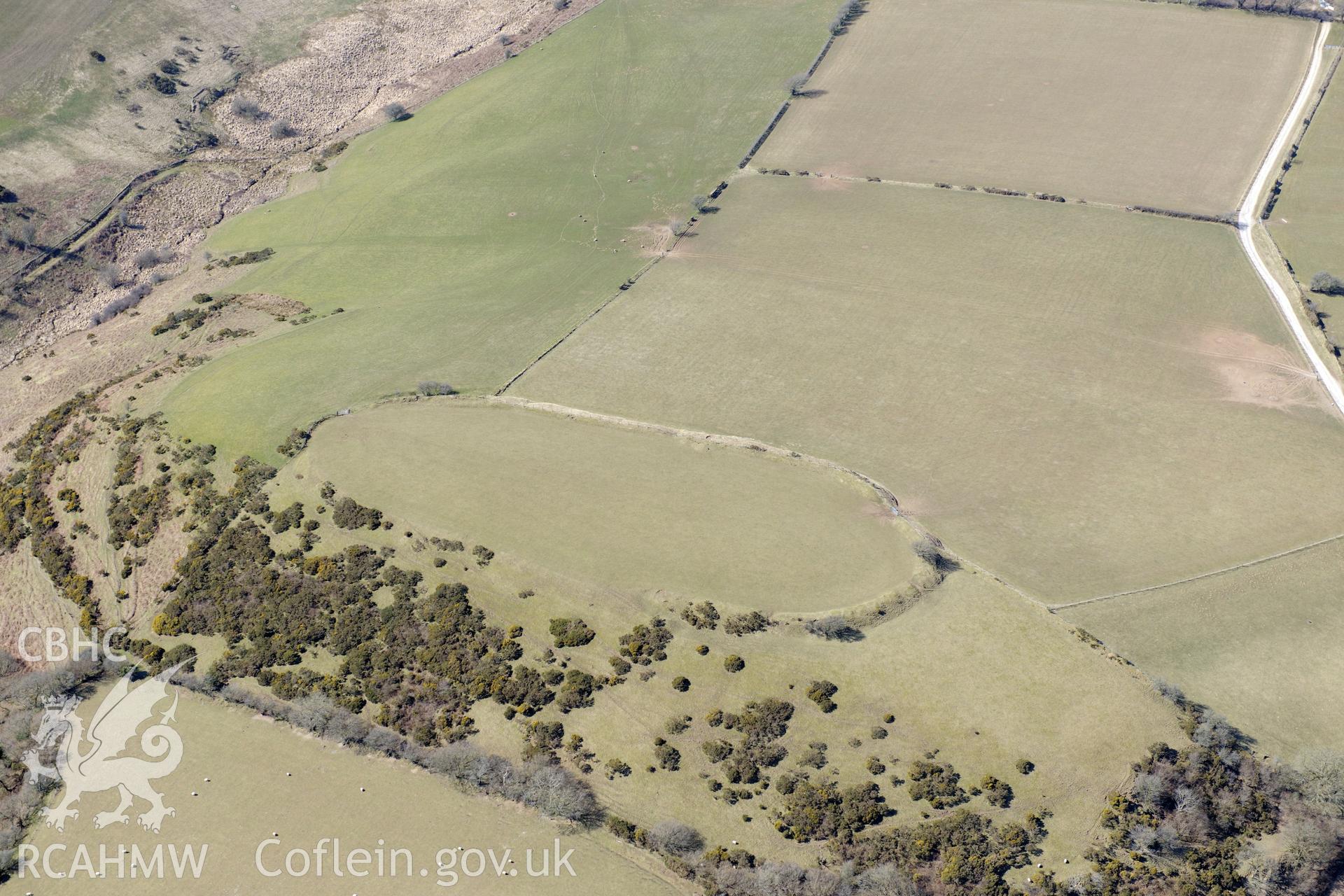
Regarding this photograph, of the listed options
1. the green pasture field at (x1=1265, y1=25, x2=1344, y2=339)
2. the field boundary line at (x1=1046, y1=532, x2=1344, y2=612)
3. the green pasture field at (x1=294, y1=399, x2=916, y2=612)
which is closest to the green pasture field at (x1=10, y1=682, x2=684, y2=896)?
the green pasture field at (x1=294, y1=399, x2=916, y2=612)

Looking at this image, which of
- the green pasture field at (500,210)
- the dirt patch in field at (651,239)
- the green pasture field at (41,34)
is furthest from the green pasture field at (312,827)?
the green pasture field at (41,34)

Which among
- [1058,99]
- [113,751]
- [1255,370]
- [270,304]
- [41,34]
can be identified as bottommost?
[1255,370]

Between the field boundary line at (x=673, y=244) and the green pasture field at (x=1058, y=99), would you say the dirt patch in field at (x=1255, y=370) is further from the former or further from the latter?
the field boundary line at (x=673, y=244)

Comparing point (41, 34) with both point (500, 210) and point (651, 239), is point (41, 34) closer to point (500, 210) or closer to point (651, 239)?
point (500, 210)

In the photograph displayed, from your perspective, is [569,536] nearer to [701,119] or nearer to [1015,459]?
[1015,459]

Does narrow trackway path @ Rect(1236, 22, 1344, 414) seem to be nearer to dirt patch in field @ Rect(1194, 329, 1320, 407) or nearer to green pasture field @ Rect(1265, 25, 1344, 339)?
dirt patch in field @ Rect(1194, 329, 1320, 407)

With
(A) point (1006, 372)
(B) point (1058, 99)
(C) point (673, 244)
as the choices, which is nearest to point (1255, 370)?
(A) point (1006, 372)
